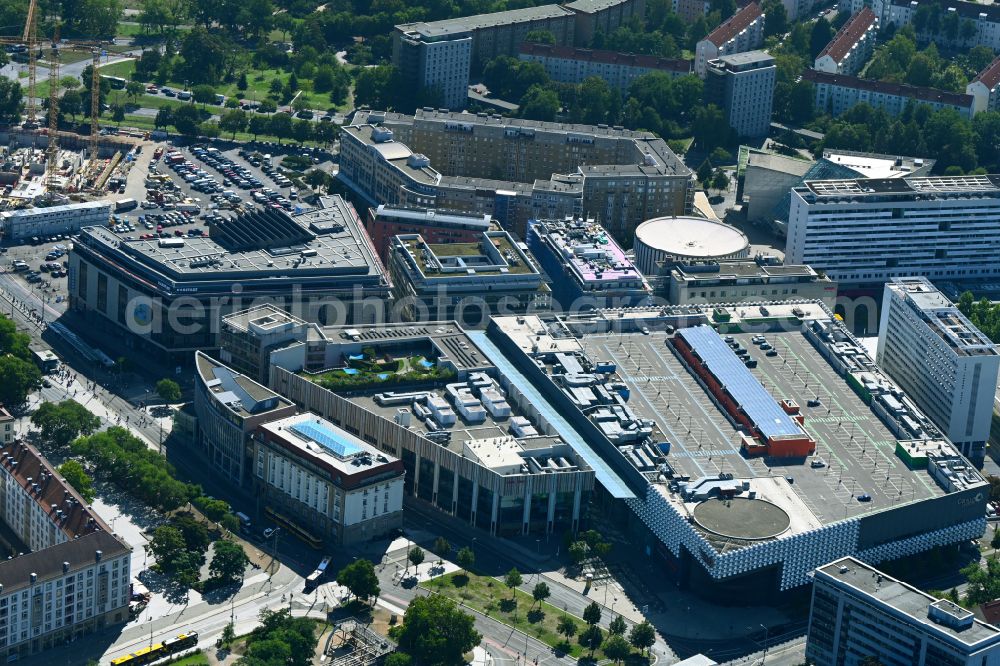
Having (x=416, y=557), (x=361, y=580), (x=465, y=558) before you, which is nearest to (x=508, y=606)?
(x=465, y=558)

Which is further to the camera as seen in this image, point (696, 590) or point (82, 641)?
point (696, 590)

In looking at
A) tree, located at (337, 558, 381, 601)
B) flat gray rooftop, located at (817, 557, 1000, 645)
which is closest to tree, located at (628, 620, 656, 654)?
flat gray rooftop, located at (817, 557, 1000, 645)

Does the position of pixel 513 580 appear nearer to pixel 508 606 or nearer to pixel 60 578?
pixel 508 606

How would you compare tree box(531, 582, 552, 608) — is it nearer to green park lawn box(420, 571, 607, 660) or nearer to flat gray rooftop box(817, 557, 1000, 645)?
green park lawn box(420, 571, 607, 660)

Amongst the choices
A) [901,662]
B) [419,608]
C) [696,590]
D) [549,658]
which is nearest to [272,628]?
[419,608]

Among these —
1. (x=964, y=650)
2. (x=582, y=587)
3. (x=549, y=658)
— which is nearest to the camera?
(x=964, y=650)

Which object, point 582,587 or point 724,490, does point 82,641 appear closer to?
point 582,587
